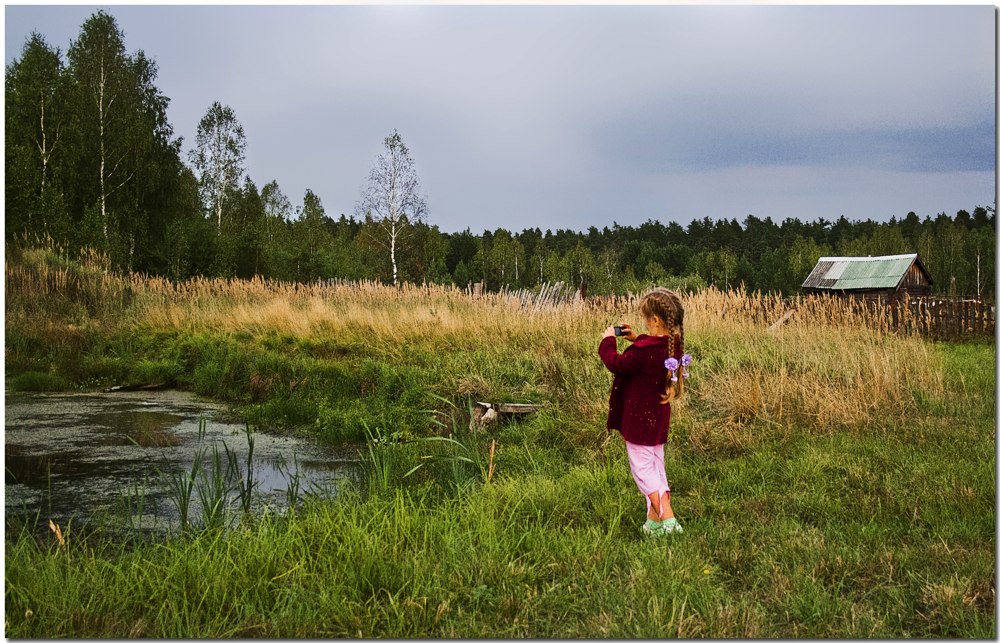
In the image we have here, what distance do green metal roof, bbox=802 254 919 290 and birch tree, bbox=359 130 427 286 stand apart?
10234 mm

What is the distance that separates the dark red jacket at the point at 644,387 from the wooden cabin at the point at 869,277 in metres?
A: 14.5

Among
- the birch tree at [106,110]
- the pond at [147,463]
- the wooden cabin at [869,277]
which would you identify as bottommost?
the pond at [147,463]

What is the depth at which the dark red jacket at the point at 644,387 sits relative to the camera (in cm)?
291

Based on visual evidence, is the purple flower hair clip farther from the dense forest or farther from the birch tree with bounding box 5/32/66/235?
the birch tree with bounding box 5/32/66/235

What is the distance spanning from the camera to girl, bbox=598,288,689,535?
9.53 feet

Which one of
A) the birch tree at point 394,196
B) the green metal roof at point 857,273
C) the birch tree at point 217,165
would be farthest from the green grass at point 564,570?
the birch tree at point 217,165

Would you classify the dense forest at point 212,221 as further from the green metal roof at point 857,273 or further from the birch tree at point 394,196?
the green metal roof at point 857,273

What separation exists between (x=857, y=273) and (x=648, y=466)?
1691 cm

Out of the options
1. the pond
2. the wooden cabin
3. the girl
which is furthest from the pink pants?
the wooden cabin

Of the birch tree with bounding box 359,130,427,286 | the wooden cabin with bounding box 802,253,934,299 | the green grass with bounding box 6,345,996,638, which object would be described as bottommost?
the green grass with bounding box 6,345,996,638

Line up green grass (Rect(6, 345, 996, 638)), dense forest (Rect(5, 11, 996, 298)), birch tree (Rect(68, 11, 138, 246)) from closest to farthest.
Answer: green grass (Rect(6, 345, 996, 638)) < dense forest (Rect(5, 11, 996, 298)) < birch tree (Rect(68, 11, 138, 246))

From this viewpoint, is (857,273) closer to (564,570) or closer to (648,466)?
(648,466)

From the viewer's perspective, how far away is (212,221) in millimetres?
15078

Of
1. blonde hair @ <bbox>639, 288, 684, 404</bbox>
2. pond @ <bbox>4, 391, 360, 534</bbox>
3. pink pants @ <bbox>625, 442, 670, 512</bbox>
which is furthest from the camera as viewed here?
pond @ <bbox>4, 391, 360, 534</bbox>
